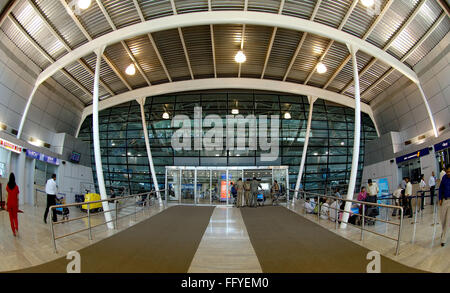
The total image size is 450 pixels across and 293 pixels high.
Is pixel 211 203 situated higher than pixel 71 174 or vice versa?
pixel 71 174

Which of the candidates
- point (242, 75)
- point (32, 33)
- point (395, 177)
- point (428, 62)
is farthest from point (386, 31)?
point (32, 33)

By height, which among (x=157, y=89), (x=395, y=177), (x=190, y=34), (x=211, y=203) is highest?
(x=190, y=34)

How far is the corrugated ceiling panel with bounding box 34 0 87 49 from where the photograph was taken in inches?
444

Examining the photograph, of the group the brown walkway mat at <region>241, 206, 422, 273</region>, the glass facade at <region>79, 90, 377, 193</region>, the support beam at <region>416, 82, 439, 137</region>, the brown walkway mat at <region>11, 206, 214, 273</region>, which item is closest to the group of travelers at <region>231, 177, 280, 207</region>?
the glass facade at <region>79, 90, 377, 193</region>

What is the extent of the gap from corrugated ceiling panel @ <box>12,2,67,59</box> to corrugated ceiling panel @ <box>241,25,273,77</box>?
10.2 m

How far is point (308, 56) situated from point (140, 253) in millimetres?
14686

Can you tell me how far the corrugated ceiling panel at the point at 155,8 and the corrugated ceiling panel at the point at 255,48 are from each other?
13.9 ft

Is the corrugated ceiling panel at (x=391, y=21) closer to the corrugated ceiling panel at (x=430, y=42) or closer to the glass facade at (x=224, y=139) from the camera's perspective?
the corrugated ceiling panel at (x=430, y=42)

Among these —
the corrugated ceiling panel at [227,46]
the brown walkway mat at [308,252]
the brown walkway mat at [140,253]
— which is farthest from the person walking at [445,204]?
the corrugated ceiling panel at [227,46]

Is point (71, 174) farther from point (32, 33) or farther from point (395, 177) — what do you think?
point (395, 177)

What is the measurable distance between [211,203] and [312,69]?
1164cm

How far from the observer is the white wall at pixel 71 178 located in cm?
2095

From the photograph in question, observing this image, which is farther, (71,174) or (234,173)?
(71,174)

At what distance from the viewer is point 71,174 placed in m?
22.0
